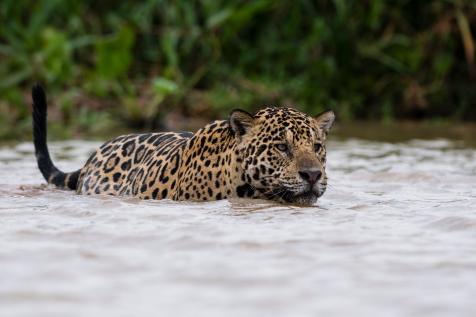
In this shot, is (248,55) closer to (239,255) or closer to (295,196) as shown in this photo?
(295,196)

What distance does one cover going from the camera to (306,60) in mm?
14273

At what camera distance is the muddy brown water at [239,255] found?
4125 millimetres

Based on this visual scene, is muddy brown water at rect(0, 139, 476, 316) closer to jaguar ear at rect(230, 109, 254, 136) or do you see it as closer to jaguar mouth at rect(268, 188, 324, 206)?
jaguar mouth at rect(268, 188, 324, 206)

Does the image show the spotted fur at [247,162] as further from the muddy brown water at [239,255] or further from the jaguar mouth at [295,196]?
the muddy brown water at [239,255]

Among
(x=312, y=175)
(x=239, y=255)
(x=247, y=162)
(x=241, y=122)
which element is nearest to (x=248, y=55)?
(x=241, y=122)

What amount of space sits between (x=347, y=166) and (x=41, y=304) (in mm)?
5846

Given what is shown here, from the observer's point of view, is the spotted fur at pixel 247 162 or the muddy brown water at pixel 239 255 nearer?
the muddy brown water at pixel 239 255

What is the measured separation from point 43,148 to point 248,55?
6570 mm

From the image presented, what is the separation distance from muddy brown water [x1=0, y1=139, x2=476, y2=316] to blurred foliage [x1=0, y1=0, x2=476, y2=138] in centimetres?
617

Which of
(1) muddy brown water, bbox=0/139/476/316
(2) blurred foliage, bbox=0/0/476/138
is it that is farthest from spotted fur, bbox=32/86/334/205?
(2) blurred foliage, bbox=0/0/476/138

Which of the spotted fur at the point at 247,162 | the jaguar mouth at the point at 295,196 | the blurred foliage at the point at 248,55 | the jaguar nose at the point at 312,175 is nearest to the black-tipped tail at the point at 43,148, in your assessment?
the spotted fur at the point at 247,162

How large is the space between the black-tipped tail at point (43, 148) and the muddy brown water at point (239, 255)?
11.1 inches

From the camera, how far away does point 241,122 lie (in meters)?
6.62

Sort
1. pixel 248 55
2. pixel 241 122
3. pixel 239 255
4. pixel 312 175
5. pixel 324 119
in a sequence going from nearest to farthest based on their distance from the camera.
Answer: pixel 239 255 < pixel 312 175 < pixel 241 122 < pixel 324 119 < pixel 248 55
